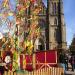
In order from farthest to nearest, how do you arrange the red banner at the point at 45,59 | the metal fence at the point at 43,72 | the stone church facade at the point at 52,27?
the stone church facade at the point at 52,27 < the red banner at the point at 45,59 < the metal fence at the point at 43,72

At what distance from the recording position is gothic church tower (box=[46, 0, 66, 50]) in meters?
95.4

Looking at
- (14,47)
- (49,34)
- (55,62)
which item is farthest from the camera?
(49,34)

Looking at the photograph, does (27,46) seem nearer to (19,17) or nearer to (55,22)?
(19,17)

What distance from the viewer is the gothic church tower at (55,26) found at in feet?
313

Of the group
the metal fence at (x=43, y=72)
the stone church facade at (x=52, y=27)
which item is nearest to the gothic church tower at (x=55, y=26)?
the stone church facade at (x=52, y=27)

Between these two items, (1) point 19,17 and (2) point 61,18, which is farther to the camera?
(2) point 61,18

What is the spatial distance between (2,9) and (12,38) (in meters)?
1.54

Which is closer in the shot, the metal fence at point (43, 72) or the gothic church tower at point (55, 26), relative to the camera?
the metal fence at point (43, 72)

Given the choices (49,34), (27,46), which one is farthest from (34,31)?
(49,34)

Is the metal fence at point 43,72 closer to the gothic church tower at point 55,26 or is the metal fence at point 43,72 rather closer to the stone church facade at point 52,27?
the stone church facade at point 52,27

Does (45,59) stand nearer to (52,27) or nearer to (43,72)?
(43,72)

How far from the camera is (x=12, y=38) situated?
1772 centimetres

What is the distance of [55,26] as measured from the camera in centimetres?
9812

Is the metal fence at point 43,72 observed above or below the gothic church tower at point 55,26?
below
